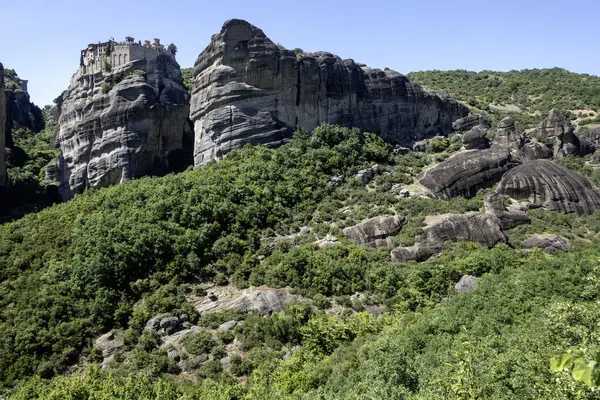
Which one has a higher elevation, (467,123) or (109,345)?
(467,123)

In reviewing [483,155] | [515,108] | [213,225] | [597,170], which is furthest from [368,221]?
[515,108]

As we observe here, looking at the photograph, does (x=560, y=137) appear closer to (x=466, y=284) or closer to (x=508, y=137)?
(x=508, y=137)

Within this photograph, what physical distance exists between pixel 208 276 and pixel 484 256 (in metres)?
18.8

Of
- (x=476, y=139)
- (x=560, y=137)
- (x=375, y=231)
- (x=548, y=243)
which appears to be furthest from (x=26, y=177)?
(x=560, y=137)

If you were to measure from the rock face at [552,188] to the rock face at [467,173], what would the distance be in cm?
165

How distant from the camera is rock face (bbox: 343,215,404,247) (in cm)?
3906

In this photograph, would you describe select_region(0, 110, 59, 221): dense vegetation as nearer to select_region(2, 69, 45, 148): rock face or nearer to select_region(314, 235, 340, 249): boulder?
select_region(2, 69, 45, 148): rock face

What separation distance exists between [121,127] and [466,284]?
4096 cm

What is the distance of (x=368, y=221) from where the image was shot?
40375mm

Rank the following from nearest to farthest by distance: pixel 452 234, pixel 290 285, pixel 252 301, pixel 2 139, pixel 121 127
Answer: pixel 252 301, pixel 290 285, pixel 452 234, pixel 121 127, pixel 2 139

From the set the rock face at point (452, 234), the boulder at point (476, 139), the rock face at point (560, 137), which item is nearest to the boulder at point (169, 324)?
the rock face at point (452, 234)

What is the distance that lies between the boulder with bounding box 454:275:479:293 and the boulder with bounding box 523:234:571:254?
8.01 metres

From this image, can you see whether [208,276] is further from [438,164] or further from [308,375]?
[438,164]

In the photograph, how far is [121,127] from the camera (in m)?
57.3
